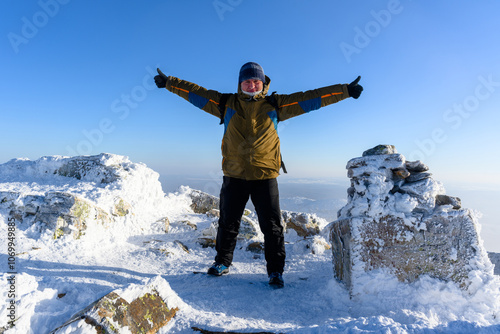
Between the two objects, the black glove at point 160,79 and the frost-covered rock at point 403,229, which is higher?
the black glove at point 160,79

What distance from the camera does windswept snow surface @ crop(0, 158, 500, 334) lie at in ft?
6.63

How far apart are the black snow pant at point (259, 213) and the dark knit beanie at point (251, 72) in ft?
4.50

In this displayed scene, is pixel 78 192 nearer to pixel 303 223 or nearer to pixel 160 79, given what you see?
pixel 160 79

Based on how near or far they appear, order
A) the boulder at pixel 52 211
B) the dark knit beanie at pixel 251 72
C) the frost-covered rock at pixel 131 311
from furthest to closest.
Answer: the boulder at pixel 52 211
the dark knit beanie at pixel 251 72
the frost-covered rock at pixel 131 311

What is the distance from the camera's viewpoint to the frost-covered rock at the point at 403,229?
297cm

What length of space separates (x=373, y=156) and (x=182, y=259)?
347cm

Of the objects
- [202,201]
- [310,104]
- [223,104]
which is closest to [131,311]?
[223,104]

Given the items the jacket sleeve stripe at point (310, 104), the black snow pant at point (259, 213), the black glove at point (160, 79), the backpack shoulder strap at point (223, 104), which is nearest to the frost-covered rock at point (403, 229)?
the black snow pant at point (259, 213)

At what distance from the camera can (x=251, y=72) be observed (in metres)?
3.55

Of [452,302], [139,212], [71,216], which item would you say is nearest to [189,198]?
[139,212]

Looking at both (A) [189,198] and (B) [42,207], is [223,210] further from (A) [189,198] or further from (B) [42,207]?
(A) [189,198]

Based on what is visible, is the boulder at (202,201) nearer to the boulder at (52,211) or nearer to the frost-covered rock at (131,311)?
the boulder at (52,211)

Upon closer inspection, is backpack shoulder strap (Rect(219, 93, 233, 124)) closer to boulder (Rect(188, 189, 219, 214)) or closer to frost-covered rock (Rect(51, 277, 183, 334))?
frost-covered rock (Rect(51, 277, 183, 334))

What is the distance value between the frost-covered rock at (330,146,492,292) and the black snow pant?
0.78m
